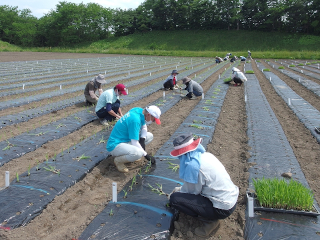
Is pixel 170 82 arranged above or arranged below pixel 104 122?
above

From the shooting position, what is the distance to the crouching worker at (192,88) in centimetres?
865

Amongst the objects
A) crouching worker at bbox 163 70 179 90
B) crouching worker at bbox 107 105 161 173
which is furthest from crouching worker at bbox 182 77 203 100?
crouching worker at bbox 107 105 161 173

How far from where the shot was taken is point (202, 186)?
2512 millimetres

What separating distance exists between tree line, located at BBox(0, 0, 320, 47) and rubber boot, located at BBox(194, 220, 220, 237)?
4845 cm

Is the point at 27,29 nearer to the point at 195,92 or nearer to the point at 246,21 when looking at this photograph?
the point at 246,21

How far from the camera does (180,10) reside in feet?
177

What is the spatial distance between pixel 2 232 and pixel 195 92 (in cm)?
738

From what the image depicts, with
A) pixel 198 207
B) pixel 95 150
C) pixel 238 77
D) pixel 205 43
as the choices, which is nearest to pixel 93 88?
pixel 95 150

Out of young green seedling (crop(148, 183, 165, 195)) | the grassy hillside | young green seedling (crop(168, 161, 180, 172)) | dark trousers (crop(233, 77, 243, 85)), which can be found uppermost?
the grassy hillside

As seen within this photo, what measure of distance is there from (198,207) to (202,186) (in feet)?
0.65

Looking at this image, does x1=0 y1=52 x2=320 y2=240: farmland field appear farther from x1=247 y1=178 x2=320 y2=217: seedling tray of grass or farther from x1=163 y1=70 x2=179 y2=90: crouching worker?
x1=163 y1=70 x2=179 y2=90: crouching worker

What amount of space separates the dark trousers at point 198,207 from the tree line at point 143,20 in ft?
159

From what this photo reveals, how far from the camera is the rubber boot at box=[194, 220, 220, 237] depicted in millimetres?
2516

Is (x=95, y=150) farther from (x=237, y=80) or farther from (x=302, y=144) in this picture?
(x=237, y=80)
